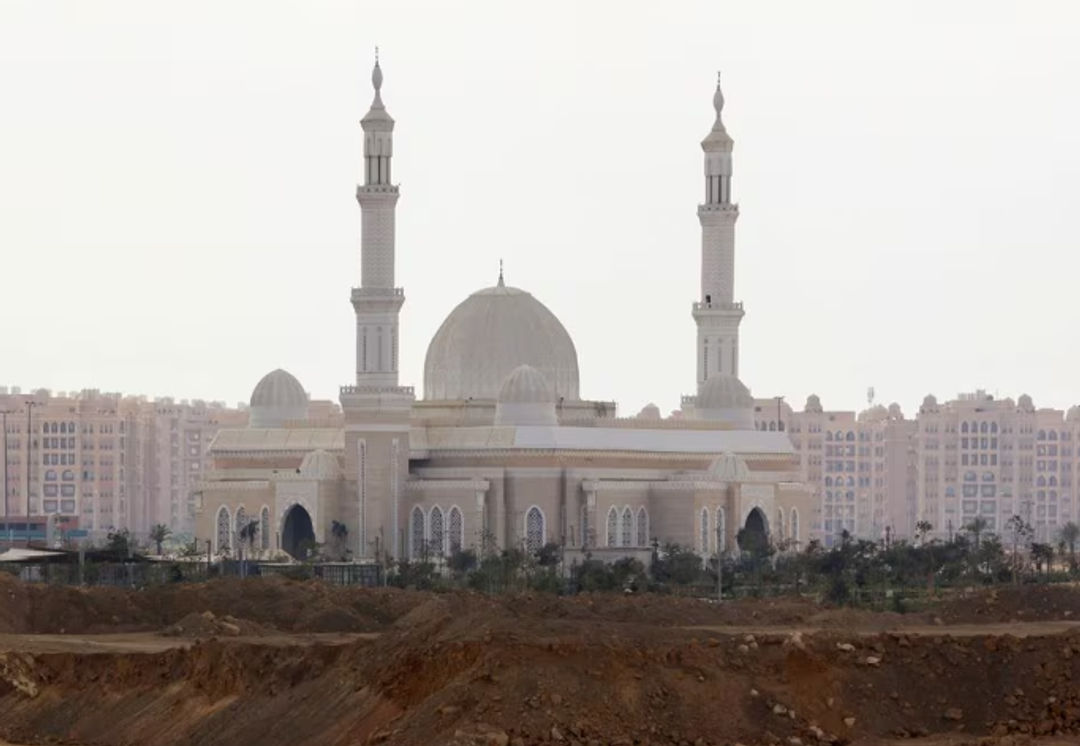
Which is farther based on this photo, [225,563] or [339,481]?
[339,481]

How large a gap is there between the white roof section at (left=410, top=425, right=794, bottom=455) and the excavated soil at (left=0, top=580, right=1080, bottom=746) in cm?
5100

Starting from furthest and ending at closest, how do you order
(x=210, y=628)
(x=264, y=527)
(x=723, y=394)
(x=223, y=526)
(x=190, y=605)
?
(x=723, y=394) < (x=223, y=526) < (x=264, y=527) < (x=190, y=605) < (x=210, y=628)

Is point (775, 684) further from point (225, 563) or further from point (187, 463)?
point (187, 463)

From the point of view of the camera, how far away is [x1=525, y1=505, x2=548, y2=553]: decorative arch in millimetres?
102500

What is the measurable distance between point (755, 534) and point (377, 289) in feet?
48.7

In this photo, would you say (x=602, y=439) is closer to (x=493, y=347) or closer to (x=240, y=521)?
(x=493, y=347)

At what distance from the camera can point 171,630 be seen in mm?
58969

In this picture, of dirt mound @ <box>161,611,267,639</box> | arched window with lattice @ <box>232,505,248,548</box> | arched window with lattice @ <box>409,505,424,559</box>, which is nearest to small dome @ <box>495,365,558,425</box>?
arched window with lattice @ <box>409,505,424,559</box>

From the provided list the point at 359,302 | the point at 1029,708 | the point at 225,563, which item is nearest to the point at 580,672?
the point at 1029,708

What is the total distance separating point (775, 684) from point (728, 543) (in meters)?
61.5

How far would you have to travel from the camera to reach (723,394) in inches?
4301

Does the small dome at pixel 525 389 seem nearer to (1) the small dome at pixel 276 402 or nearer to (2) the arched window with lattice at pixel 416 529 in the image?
(2) the arched window with lattice at pixel 416 529

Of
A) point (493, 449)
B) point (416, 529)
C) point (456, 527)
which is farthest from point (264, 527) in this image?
point (493, 449)

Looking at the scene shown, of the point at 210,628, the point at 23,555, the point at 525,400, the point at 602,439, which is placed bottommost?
the point at 210,628
